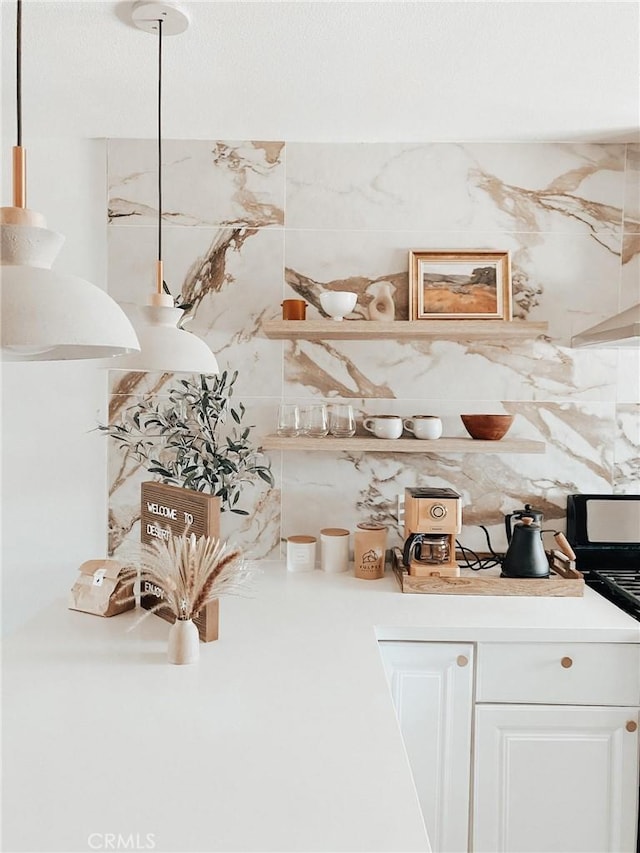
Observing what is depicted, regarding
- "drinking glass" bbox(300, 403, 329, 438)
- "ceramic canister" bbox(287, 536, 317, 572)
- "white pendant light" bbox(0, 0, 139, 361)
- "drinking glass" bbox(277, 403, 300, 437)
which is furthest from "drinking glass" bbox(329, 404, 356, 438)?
"white pendant light" bbox(0, 0, 139, 361)

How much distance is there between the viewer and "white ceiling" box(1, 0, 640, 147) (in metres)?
1.67

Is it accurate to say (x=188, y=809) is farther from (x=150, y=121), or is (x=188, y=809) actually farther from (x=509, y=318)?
(x=150, y=121)

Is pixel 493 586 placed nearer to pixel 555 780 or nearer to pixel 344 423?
pixel 555 780

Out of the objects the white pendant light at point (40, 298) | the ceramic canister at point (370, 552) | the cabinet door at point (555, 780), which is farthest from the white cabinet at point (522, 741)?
the white pendant light at point (40, 298)

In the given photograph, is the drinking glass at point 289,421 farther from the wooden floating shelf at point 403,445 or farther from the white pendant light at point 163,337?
the white pendant light at point 163,337

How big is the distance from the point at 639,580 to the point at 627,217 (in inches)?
51.3

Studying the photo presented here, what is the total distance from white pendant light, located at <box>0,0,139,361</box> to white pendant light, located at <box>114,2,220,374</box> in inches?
18.6

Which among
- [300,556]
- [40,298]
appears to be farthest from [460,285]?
[40,298]

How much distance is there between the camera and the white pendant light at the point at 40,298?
2.88 feet

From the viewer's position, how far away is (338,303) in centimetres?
241

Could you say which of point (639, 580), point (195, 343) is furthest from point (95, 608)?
point (639, 580)

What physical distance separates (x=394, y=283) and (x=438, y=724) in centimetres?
152

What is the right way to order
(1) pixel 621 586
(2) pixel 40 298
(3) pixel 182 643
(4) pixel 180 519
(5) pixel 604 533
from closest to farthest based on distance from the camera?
1. (2) pixel 40 298
2. (3) pixel 182 643
3. (4) pixel 180 519
4. (1) pixel 621 586
5. (5) pixel 604 533

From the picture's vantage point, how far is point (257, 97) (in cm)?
216
